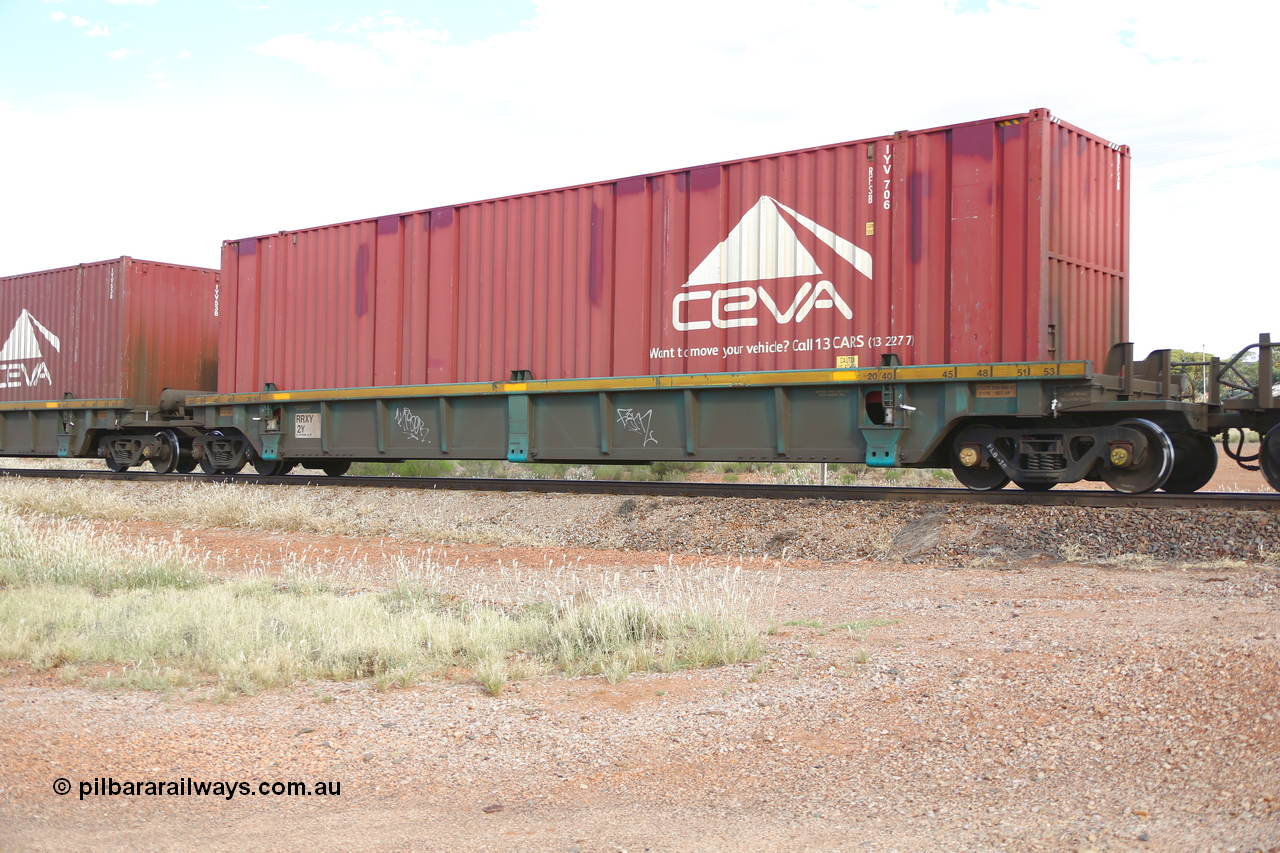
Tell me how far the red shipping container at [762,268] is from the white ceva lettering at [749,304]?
0.9 inches

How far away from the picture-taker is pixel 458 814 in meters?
3.63

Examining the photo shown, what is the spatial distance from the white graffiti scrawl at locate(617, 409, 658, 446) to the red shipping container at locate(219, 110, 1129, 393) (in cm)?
53

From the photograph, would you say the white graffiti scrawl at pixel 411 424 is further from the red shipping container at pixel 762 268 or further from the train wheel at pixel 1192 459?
the train wheel at pixel 1192 459

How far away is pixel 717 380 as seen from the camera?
11273mm

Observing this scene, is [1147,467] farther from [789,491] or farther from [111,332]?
[111,332]

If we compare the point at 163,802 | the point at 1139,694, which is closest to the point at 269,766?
the point at 163,802

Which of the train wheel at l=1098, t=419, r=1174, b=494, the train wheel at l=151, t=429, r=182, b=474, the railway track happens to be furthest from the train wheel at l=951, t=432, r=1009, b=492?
the train wheel at l=151, t=429, r=182, b=474

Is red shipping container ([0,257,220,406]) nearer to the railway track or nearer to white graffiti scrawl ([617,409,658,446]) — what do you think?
the railway track

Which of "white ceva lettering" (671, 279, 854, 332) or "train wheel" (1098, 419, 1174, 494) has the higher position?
"white ceva lettering" (671, 279, 854, 332)

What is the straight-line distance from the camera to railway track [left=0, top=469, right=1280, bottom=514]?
9086mm

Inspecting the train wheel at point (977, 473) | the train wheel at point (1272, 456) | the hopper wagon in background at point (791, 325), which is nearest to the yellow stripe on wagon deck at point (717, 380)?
the hopper wagon in background at point (791, 325)

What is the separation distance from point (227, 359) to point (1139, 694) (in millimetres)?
15412

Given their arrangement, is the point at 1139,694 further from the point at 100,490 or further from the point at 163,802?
the point at 100,490

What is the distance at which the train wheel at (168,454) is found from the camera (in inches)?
699
